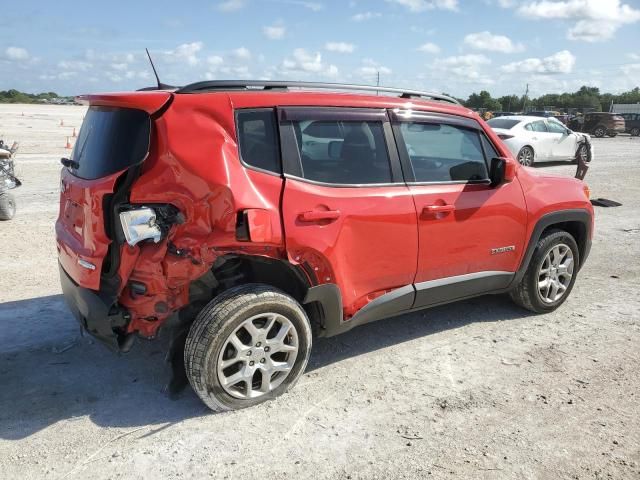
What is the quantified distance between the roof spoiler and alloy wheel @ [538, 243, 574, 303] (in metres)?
3.39

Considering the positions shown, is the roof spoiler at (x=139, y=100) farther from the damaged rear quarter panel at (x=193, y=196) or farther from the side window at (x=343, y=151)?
the side window at (x=343, y=151)

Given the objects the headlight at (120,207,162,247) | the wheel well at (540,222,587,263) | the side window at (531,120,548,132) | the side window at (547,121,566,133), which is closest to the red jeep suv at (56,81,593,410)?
the headlight at (120,207,162,247)

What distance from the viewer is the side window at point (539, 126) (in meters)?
16.4

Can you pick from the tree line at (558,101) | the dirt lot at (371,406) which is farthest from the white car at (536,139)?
the tree line at (558,101)

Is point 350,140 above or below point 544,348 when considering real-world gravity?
above

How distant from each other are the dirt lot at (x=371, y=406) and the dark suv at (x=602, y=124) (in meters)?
35.1

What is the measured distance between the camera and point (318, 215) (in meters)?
3.22

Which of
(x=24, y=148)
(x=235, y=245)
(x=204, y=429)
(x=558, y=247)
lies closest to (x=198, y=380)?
(x=204, y=429)

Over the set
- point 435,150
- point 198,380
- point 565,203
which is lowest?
point 198,380

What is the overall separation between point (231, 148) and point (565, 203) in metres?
3.08

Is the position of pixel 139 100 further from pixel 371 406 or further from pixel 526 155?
pixel 526 155

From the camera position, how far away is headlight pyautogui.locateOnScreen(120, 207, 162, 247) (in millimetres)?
2889

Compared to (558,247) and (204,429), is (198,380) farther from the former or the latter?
(558,247)

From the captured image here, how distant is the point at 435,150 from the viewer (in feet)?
13.0
